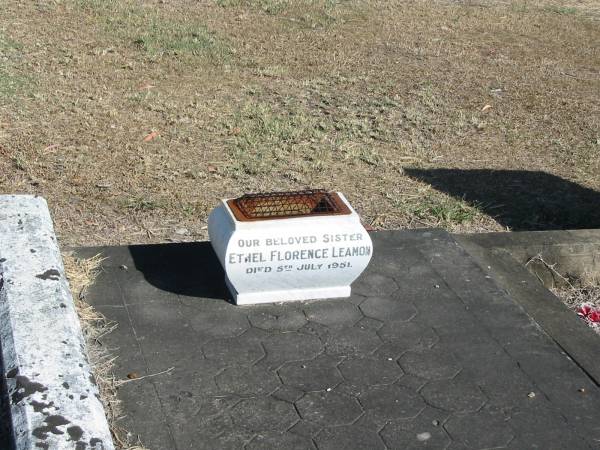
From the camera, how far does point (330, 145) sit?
737cm

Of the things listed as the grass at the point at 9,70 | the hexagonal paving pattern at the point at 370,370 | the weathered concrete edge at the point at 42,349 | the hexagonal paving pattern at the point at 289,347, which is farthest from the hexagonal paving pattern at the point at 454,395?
the grass at the point at 9,70

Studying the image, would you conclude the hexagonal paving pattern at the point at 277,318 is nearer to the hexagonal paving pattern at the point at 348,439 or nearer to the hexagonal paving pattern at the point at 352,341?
the hexagonal paving pattern at the point at 352,341

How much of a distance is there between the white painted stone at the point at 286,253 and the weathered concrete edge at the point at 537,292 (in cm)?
89

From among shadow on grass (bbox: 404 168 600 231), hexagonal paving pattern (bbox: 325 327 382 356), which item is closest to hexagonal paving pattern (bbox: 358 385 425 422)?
hexagonal paving pattern (bbox: 325 327 382 356)

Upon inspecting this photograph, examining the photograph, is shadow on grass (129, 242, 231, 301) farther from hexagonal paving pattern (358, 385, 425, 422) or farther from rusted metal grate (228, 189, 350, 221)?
hexagonal paving pattern (358, 385, 425, 422)

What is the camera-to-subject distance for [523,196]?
6.85 meters

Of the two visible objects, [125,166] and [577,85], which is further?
[577,85]

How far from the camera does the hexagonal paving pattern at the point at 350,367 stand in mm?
3441

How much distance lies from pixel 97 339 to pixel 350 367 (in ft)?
3.49

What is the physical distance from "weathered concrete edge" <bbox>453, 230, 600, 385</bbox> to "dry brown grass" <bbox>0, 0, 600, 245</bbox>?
42.8 inches

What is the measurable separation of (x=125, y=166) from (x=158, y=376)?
3310 millimetres

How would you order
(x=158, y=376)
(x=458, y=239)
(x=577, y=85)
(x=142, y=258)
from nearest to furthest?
(x=158, y=376)
(x=142, y=258)
(x=458, y=239)
(x=577, y=85)

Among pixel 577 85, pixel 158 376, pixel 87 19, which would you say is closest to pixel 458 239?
pixel 158 376

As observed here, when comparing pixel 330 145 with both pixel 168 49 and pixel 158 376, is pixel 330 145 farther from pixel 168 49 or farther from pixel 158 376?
pixel 158 376
